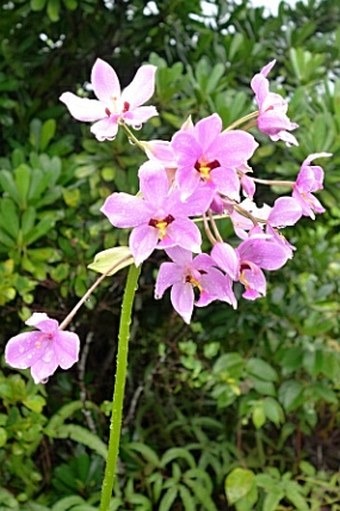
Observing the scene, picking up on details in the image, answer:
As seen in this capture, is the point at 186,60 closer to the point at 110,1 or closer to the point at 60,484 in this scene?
the point at 110,1

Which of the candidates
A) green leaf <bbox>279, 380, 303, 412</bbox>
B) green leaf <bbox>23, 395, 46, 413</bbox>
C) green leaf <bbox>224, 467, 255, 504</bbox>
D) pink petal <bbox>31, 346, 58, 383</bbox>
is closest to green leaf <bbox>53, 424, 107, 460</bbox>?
green leaf <bbox>23, 395, 46, 413</bbox>

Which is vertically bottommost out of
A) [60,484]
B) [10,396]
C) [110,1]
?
[60,484]

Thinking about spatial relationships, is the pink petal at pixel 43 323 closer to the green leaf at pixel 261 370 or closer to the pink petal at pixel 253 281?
the pink petal at pixel 253 281

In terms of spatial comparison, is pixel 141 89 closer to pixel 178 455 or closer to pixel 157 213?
pixel 157 213

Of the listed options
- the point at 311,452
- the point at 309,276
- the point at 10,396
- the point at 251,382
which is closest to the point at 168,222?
the point at 10,396

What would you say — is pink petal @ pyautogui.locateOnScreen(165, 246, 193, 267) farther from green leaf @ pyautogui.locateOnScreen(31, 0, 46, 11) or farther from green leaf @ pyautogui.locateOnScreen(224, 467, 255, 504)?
green leaf @ pyautogui.locateOnScreen(31, 0, 46, 11)

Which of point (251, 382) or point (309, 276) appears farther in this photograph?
point (309, 276)

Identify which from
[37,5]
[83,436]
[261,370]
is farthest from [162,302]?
[37,5]
